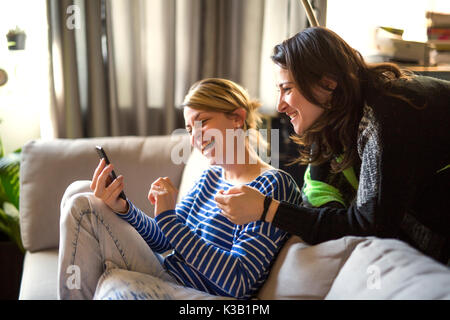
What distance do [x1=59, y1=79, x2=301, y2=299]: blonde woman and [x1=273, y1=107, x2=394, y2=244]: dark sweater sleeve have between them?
74 millimetres

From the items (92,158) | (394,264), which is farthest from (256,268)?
(92,158)

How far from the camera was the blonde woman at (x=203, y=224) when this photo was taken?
113 cm

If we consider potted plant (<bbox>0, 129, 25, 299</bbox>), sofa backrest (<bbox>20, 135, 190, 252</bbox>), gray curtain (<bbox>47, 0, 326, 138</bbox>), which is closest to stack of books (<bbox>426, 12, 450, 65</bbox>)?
gray curtain (<bbox>47, 0, 326, 138</bbox>)

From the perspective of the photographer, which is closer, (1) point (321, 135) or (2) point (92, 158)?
(1) point (321, 135)

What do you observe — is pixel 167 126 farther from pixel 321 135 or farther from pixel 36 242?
pixel 321 135

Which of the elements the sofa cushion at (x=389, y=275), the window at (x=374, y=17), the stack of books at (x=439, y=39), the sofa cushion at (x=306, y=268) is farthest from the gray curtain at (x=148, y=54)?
the sofa cushion at (x=389, y=275)

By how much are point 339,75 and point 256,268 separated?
50 centimetres

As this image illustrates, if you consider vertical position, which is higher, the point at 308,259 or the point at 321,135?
the point at 321,135

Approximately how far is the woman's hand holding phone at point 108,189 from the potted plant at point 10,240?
0.96 metres

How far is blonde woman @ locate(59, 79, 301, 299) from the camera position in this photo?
1128 millimetres

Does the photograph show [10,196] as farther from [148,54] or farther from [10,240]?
[148,54]

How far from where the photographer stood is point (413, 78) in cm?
115
